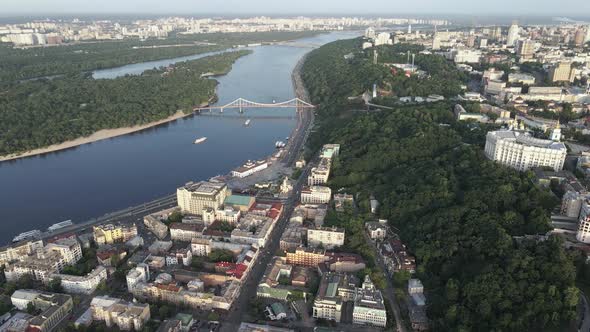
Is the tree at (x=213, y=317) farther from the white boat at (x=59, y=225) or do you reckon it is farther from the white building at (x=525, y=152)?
the white building at (x=525, y=152)

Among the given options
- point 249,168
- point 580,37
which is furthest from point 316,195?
point 580,37

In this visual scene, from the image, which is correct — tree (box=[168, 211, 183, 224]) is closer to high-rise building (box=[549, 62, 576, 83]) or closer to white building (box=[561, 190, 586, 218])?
white building (box=[561, 190, 586, 218])

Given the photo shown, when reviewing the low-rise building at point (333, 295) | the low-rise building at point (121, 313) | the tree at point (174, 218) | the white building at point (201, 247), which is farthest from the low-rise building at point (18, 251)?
the low-rise building at point (333, 295)

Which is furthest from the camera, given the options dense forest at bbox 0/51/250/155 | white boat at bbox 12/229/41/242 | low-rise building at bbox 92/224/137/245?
dense forest at bbox 0/51/250/155

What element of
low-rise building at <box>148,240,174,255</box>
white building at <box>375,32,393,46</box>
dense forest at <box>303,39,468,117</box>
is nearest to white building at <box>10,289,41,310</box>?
low-rise building at <box>148,240,174,255</box>

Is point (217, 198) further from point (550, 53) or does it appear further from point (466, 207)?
point (550, 53)

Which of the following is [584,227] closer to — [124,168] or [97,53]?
[124,168]
